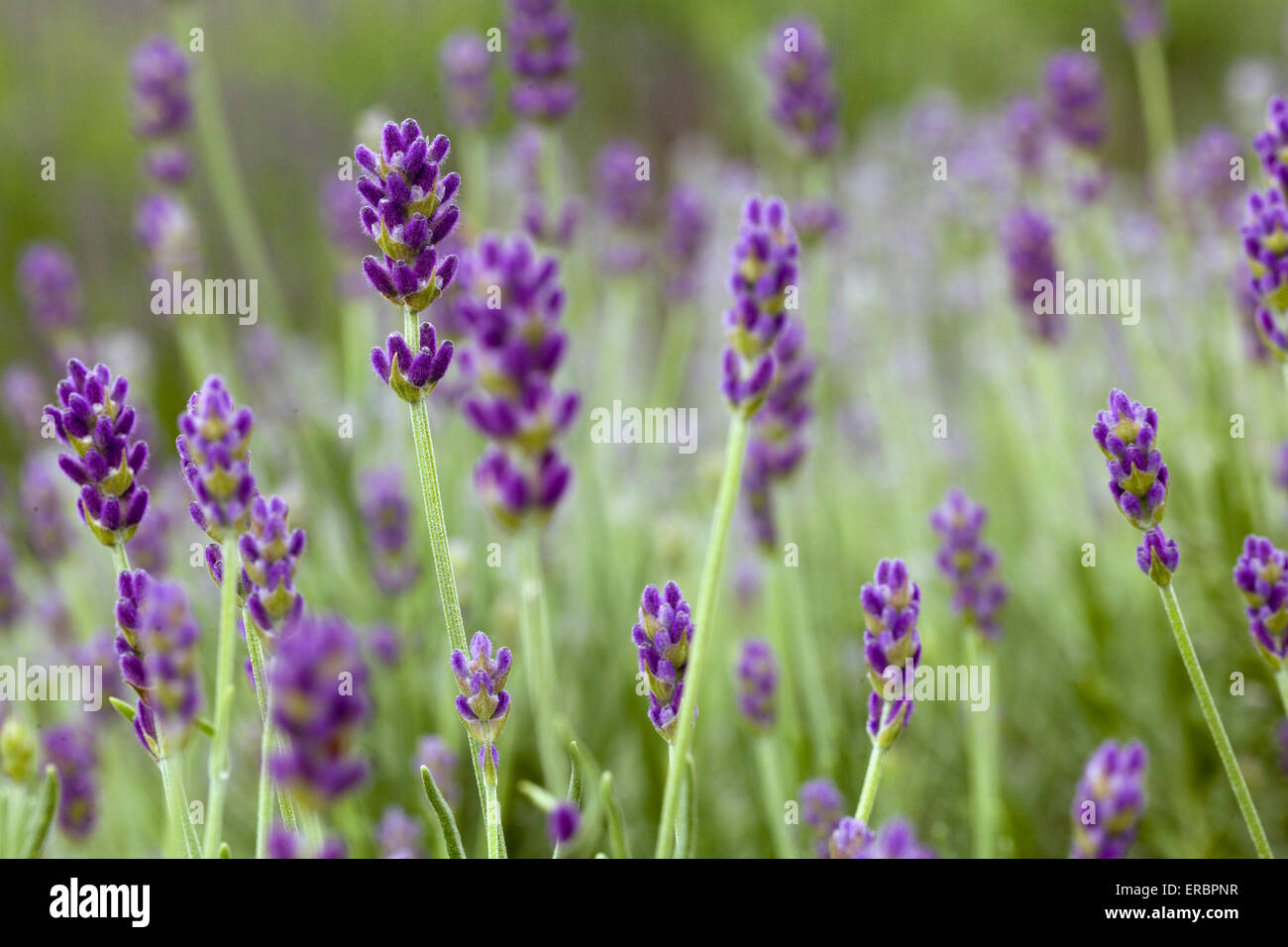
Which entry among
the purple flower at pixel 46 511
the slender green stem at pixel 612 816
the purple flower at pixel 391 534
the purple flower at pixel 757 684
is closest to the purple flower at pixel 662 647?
the slender green stem at pixel 612 816

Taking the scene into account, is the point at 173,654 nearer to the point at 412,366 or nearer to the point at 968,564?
the point at 412,366

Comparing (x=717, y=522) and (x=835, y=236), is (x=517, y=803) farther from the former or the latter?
(x=835, y=236)

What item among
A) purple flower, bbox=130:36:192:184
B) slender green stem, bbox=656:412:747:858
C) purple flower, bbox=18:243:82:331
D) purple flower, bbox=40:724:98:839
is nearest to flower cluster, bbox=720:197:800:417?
slender green stem, bbox=656:412:747:858

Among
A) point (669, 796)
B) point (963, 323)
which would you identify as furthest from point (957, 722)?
point (963, 323)

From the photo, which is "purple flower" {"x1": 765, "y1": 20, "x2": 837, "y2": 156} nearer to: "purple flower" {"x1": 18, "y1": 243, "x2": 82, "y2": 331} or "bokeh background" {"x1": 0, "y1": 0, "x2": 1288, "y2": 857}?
"bokeh background" {"x1": 0, "y1": 0, "x2": 1288, "y2": 857}

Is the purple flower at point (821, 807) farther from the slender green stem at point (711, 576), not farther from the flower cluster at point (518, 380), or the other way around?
the flower cluster at point (518, 380)

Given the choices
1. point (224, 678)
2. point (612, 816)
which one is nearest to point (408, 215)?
point (224, 678)
